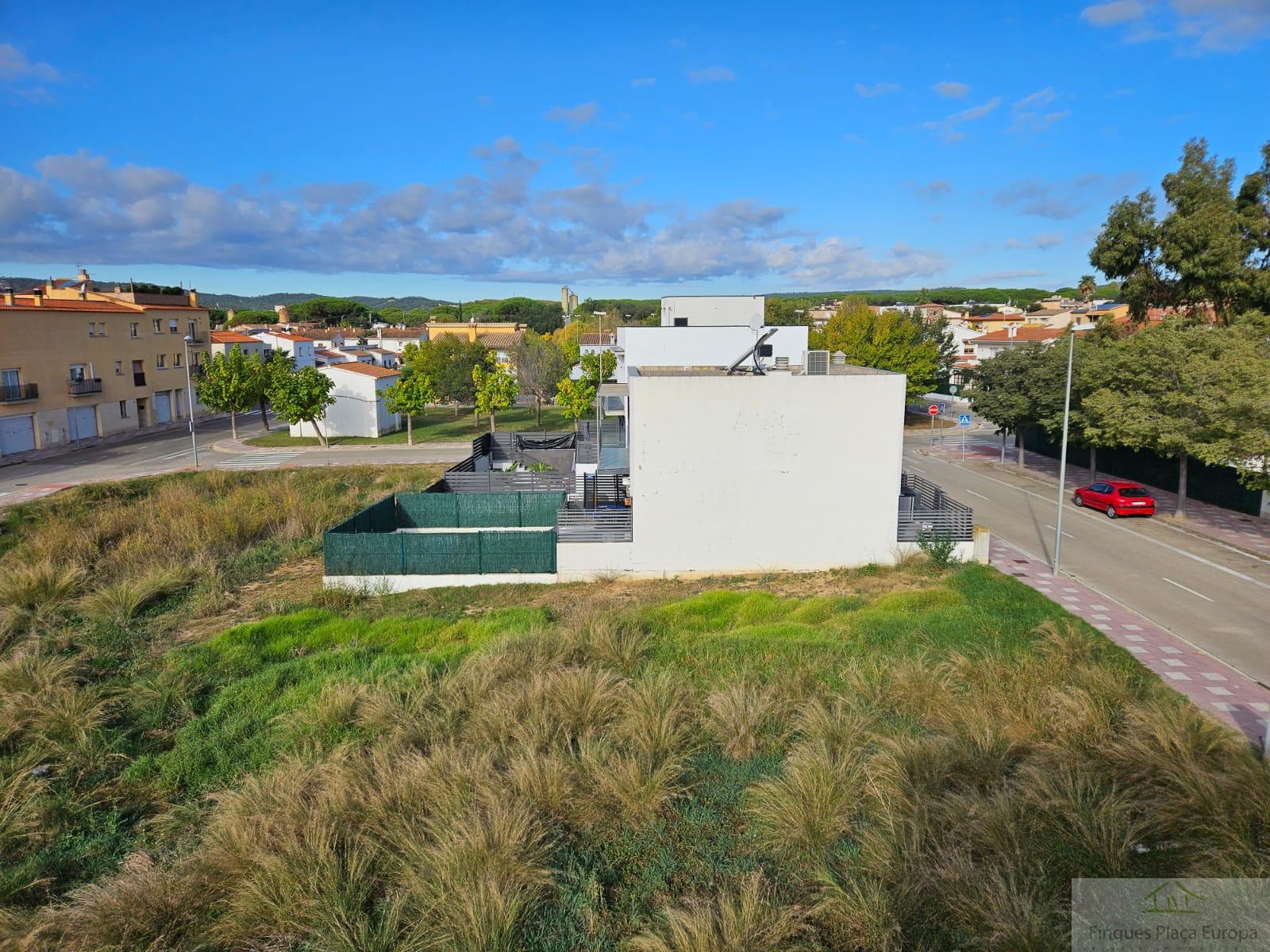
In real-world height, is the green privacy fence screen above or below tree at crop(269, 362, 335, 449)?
below

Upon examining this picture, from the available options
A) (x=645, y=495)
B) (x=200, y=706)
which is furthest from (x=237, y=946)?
(x=645, y=495)

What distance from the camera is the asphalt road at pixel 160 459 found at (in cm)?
3097

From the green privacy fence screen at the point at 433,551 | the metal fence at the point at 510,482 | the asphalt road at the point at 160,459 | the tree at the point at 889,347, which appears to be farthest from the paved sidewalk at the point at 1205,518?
the asphalt road at the point at 160,459

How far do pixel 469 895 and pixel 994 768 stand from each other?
19.7 ft

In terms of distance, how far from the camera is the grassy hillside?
646 centimetres

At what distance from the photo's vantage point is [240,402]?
132 feet

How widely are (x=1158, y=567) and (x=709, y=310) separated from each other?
26392 mm

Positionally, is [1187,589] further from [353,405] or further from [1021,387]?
[353,405]

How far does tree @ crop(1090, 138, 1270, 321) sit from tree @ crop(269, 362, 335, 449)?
125 feet

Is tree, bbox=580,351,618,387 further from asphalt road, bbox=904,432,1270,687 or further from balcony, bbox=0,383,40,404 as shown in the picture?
balcony, bbox=0,383,40,404

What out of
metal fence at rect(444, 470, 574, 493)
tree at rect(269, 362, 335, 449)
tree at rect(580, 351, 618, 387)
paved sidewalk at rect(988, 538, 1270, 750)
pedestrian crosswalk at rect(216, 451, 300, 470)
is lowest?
paved sidewalk at rect(988, 538, 1270, 750)

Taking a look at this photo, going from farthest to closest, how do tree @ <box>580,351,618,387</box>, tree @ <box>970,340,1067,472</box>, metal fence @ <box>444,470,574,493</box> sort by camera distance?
tree @ <box>580,351,618,387</box>, tree @ <box>970,340,1067,472</box>, metal fence @ <box>444,470,574,493</box>

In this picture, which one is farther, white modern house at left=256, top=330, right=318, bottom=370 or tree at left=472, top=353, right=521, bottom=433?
white modern house at left=256, top=330, right=318, bottom=370

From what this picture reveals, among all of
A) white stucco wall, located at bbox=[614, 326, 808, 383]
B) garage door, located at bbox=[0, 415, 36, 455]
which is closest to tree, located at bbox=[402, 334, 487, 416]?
white stucco wall, located at bbox=[614, 326, 808, 383]
